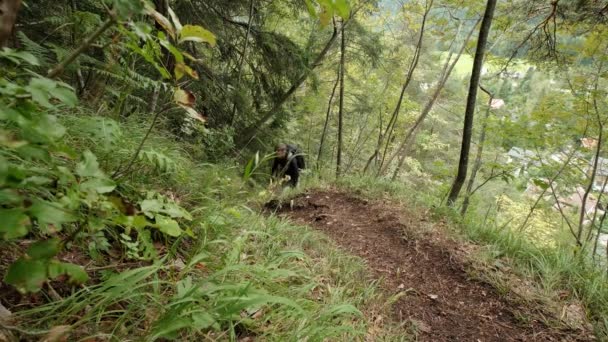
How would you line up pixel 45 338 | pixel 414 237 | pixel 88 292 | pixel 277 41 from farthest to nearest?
pixel 277 41
pixel 414 237
pixel 88 292
pixel 45 338

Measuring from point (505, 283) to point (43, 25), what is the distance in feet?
17.4

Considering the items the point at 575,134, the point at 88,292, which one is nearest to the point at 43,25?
the point at 88,292

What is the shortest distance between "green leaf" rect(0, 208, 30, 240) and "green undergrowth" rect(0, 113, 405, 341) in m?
0.37

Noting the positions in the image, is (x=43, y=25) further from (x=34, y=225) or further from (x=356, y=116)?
(x=356, y=116)

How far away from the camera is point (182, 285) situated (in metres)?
1.44

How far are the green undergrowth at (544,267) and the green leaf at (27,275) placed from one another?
379cm

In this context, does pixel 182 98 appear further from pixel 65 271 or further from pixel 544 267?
pixel 544 267

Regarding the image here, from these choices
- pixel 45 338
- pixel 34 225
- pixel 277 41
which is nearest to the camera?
pixel 45 338

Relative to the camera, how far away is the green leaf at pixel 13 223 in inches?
28.3

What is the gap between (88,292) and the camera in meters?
1.26

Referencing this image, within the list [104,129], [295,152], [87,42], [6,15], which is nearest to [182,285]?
[104,129]

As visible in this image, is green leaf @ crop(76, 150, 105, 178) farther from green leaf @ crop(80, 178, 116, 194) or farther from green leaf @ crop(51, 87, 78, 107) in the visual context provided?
green leaf @ crop(51, 87, 78, 107)

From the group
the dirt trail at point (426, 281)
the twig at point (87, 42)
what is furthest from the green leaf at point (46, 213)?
the dirt trail at point (426, 281)

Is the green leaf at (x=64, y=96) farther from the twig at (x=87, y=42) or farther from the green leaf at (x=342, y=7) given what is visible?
the green leaf at (x=342, y=7)
